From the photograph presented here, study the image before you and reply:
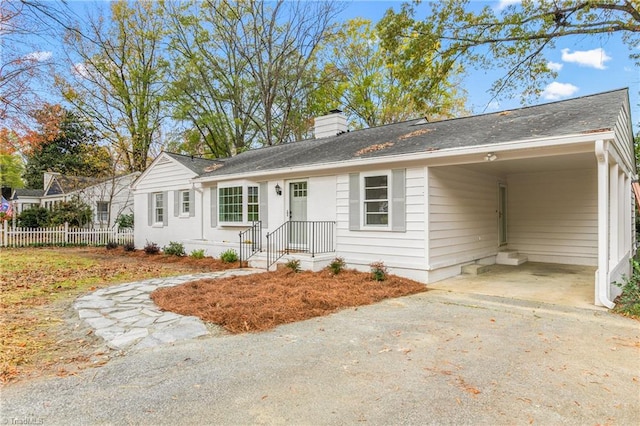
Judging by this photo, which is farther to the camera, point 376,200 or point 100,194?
point 100,194

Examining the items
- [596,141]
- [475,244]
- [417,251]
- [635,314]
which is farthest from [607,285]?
[475,244]

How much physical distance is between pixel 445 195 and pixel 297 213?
387cm

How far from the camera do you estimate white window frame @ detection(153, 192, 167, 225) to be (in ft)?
46.7

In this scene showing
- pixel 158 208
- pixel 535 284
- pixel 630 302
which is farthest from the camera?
pixel 158 208

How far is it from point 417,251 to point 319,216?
9.04 feet

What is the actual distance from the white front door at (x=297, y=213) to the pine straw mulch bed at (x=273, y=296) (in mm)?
1612

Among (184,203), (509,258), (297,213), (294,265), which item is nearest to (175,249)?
(184,203)

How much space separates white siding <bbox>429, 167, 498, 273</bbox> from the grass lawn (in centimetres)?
132

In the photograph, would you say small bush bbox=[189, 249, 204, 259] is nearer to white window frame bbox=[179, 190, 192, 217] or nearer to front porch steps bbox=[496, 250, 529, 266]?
white window frame bbox=[179, 190, 192, 217]

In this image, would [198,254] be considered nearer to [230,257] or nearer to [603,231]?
[230,257]

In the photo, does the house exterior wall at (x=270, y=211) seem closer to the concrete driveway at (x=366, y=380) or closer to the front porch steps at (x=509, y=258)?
the concrete driveway at (x=366, y=380)

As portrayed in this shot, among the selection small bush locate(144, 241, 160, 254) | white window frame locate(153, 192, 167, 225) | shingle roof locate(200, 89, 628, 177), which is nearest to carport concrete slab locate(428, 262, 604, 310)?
shingle roof locate(200, 89, 628, 177)

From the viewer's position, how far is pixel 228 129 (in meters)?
24.7

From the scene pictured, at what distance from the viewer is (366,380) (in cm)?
317
